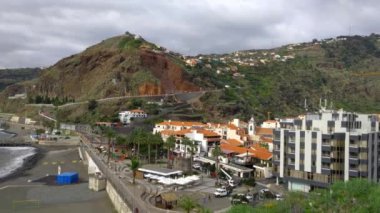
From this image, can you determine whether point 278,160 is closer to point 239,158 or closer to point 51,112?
point 239,158

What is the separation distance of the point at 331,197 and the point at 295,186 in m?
26.4

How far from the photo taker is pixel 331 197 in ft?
94.0

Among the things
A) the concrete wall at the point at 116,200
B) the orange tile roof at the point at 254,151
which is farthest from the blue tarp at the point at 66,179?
the orange tile roof at the point at 254,151

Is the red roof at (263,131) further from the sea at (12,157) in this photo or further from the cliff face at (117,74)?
the cliff face at (117,74)

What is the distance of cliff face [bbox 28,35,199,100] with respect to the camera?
151500 mm

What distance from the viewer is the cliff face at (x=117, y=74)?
151500 mm

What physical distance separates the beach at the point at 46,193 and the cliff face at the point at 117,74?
65.1m

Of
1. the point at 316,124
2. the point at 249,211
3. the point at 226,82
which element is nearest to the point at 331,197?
the point at 249,211

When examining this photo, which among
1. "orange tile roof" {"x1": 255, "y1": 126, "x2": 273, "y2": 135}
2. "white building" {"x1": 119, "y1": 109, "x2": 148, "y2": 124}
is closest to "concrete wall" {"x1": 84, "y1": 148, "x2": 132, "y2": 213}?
"orange tile roof" {"x1": 255, "y1": 126, "x2": 273, "y2": 135}

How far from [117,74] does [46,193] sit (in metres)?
96.7

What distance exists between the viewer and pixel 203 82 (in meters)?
161

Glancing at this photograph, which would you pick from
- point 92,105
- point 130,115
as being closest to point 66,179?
point 130,115

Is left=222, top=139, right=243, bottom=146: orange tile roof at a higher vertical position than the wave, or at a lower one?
higher

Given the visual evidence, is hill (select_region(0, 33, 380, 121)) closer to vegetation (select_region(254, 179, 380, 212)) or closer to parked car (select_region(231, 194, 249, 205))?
parked car (select_region(231, 194, 249, 205))
